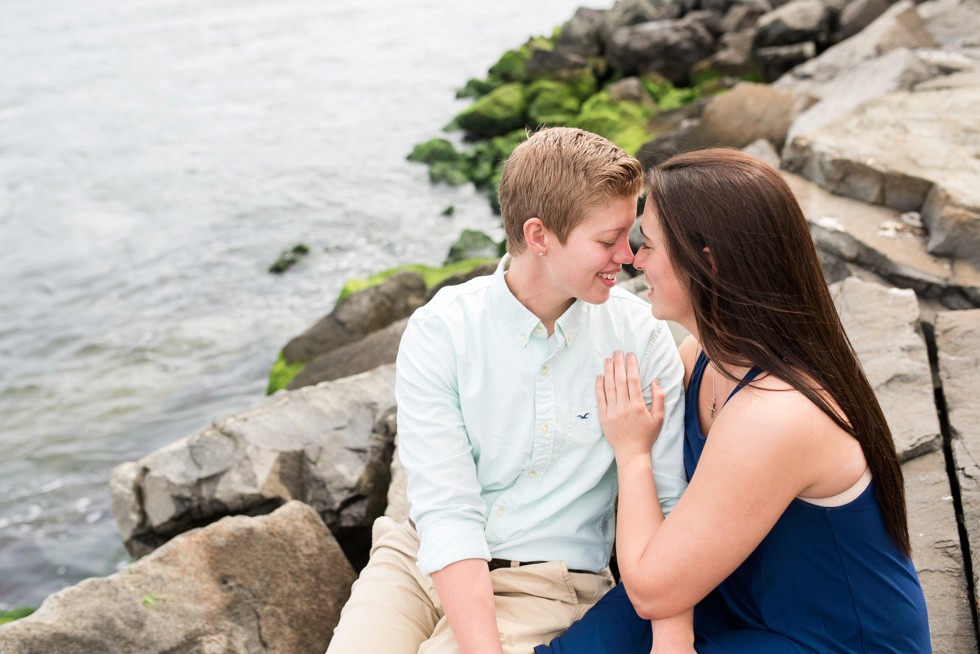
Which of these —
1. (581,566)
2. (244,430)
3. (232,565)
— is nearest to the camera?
(581,566)

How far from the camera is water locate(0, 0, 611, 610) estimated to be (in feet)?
26.5

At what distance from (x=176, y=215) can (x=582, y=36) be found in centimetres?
757

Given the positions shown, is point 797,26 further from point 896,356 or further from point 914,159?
point 896,356

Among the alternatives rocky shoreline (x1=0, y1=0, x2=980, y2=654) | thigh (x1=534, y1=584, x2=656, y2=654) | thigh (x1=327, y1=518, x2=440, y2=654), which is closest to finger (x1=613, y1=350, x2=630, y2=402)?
thigh (x1=534, y1=584, x2=656, y2=654)

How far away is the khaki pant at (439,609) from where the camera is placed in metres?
2.69

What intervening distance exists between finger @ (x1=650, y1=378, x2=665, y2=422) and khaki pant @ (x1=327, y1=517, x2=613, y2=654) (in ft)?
1.82

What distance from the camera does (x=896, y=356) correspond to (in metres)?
4.05

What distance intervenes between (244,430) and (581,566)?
254 centimetres

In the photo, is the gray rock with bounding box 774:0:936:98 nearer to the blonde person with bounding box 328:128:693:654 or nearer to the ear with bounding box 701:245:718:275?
the blonde person with bounding box 328:128:693:654

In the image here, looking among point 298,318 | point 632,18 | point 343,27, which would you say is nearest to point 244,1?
point 343,27

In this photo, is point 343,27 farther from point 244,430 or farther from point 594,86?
point 244,430

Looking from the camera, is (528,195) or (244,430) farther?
(244,430)

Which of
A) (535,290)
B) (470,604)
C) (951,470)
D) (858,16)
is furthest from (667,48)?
(470,604)

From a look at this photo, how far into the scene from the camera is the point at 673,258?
7.93ft
